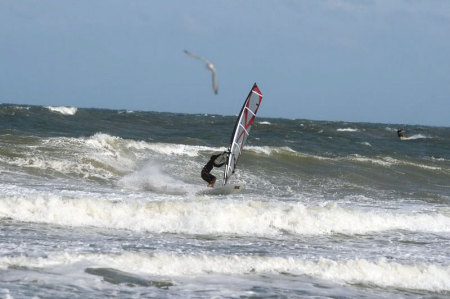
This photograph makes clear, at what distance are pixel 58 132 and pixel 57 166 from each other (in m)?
11.7

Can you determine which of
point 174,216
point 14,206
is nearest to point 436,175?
point 174,216

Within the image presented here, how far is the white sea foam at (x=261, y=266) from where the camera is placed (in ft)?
22.5

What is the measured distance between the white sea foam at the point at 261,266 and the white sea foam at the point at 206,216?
206 centimetres

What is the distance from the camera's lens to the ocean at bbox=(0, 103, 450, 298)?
21.6ft

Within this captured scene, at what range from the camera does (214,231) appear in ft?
31.1

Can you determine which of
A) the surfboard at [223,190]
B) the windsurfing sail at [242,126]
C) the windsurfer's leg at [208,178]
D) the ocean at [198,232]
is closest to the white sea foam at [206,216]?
the ocean at [198,232]

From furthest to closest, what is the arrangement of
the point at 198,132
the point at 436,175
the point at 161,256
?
1. the point at 198,132
2. the point at 436,175
3. the point at 161,256

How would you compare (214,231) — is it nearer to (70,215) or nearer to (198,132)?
(70,215)

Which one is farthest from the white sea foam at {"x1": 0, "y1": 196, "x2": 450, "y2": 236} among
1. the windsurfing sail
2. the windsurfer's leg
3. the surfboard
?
the windsurfing sail

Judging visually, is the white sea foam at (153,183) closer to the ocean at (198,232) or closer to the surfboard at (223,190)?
the ocean at (198,232)

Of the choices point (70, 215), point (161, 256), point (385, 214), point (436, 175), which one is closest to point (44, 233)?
point (70, 215)

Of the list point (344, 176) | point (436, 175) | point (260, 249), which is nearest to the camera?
point (260, 249)

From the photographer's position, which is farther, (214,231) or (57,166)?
(57,166)

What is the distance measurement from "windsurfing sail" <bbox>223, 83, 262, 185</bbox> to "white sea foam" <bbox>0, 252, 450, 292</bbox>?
614 centimetres
